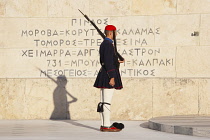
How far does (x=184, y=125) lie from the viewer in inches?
439

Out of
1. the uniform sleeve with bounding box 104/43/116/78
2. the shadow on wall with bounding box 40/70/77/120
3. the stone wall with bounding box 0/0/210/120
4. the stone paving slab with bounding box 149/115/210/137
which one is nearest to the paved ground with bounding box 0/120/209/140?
the stone paving slab with bounding box 149/115/210/137

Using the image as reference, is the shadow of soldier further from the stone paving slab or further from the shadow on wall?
the stone paving slab

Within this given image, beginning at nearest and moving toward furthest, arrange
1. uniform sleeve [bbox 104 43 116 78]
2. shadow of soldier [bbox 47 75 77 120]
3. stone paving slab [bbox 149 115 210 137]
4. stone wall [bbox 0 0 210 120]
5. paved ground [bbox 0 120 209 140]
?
paved ground [bbox 0 120 209 140] < stone paving slab [bbox 149 115 210 137] < uniform sleeve [bbox 104 43 116 78] < stone wall [bbox 0 0 210 120] < shadow of soldier [bbox 47 75 77 120]

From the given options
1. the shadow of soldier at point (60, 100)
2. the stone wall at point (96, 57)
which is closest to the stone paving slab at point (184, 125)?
the stone wall at point (96, 57)

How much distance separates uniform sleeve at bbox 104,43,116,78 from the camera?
10977 mm

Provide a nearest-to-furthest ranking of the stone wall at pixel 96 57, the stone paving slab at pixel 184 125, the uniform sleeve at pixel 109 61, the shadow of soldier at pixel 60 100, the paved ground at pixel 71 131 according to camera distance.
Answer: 1. the paved ground at pixel 71 131
2. the stone paving slab at pixel 184 125
3. the uniform sleeve at pixel 109 61
4. the stone wall at pixel 96 57
5. the shadow of soldier at pixel 60 100

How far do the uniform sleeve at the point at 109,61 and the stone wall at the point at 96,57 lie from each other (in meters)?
3.37

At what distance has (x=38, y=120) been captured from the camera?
14289 millimetres

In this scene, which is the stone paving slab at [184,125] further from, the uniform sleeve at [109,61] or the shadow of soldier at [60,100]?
the shadow of soldier at [60,100]

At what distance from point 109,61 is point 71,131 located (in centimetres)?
150

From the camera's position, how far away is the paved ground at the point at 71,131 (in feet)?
33.4

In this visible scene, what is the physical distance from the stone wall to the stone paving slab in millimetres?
1231

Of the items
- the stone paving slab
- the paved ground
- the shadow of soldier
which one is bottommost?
the paved ground

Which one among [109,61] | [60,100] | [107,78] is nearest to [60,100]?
[60,100]
